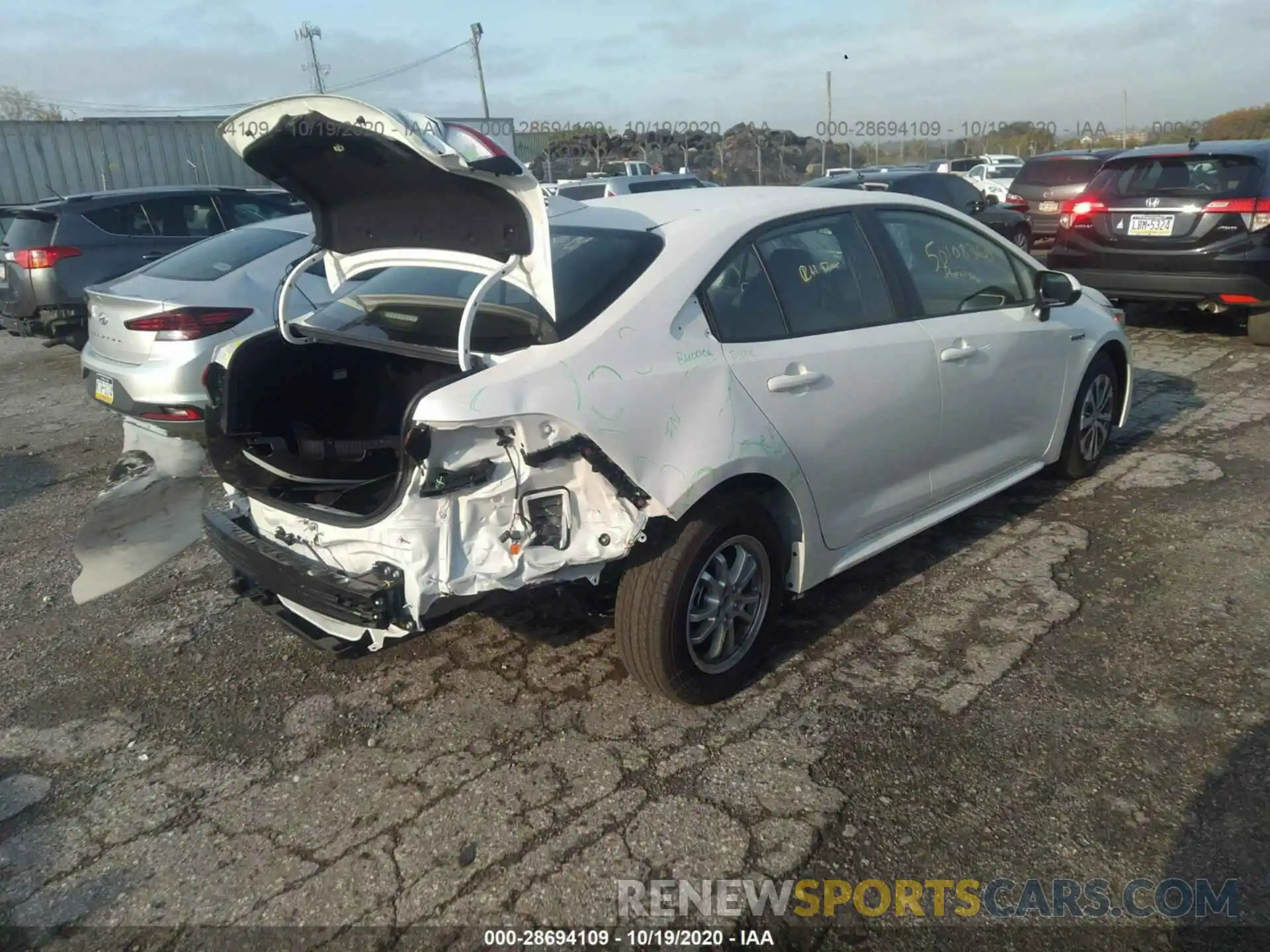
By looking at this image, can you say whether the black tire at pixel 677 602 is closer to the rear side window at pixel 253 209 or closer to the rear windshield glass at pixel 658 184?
the rear side window at pixel 253 209

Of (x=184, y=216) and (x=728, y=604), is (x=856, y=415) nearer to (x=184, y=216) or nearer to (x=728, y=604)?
(x=728, y=604)

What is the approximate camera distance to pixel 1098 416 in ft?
17.0

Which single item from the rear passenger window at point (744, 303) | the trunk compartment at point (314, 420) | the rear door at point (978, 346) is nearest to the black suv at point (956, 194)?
the rear door at point (978, 346)

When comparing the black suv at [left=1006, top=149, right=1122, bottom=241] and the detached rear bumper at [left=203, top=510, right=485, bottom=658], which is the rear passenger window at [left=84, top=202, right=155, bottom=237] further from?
the black suv at [left=1006, top=149, right=1122, bottom=241]

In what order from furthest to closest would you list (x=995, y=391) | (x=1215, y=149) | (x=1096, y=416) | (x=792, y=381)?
(x=1215, y=149), (x=1096, y=416), (x=995, y=391), (x=792, y=381)

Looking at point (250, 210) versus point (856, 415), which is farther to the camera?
point (250, 210)

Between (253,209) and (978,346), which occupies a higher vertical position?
(253,209)

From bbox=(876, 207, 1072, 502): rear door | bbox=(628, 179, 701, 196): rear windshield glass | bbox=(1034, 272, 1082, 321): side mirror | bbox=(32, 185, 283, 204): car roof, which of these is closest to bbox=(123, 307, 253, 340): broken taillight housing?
bbox=(32, 185, 283, 204): car roof

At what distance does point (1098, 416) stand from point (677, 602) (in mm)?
3321

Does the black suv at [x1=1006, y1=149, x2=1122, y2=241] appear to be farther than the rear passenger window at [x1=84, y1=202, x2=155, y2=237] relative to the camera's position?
Yes

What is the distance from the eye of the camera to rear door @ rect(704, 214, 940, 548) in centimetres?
325

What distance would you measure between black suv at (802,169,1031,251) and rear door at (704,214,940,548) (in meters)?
9.55

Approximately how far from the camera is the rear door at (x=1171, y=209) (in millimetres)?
7766

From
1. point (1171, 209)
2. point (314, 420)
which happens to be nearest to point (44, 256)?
point (314, 420)
